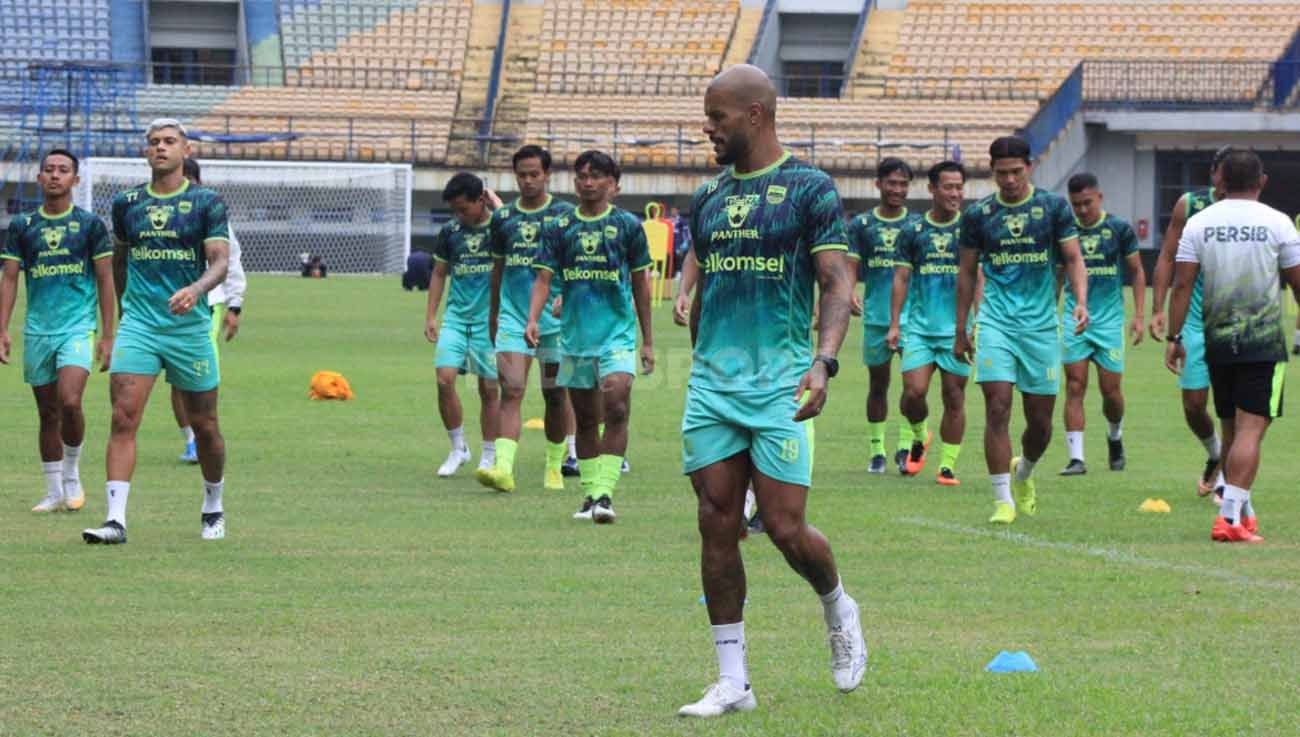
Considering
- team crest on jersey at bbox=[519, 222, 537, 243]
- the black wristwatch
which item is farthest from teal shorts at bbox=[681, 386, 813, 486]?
team crest on jersey at bbox=[519, 222, 537, 243]

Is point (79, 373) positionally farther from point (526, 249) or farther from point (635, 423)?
point (635, 423)

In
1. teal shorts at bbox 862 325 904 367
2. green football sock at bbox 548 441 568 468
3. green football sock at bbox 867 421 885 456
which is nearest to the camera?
green football sock at bbox 548 441 568 468

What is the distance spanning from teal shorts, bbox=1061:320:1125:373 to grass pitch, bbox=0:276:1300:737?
776 millimetres

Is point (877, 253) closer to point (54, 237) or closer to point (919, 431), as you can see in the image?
point (919, 431)

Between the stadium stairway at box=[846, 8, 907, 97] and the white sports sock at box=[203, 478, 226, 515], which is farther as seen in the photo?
the stadium stairway at box=[846, 8, 907, 97]

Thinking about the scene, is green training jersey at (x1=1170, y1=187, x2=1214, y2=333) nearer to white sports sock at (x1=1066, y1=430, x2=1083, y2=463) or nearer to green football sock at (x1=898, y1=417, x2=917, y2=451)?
white sports sock at (x1=1066, y1=430, x2=1083, y2=463)

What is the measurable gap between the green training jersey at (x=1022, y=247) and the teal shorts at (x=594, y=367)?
215 cm

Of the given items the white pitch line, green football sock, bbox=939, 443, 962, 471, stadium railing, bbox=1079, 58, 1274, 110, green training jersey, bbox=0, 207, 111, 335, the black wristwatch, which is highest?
stadium railing, bbox=1079, 58, 1274, 110

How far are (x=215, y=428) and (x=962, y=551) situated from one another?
3895 mm

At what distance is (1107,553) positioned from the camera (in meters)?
10.3

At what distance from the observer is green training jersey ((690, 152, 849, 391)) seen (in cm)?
665

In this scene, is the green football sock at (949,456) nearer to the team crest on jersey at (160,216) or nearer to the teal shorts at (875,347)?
the teal shorts at (875,347)

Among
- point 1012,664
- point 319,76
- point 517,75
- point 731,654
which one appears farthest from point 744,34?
point 731,654

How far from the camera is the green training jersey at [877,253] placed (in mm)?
14625
